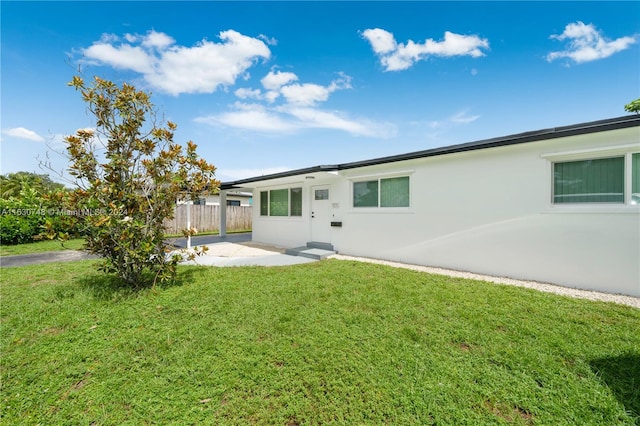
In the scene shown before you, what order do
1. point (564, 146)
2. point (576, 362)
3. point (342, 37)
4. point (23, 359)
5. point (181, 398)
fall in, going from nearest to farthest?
point (181, 398) → point (576, 362) → point (23, 359) → point (564, 146) → point (342, 37)

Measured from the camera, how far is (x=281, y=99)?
477 inches

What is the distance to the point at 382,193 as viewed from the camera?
888 cm

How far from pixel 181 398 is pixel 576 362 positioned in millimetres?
4458

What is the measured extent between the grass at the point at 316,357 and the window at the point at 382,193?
12.5 ft

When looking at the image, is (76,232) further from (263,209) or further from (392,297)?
(263,209)

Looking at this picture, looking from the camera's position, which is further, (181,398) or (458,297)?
(458,297)

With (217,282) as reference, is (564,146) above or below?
above

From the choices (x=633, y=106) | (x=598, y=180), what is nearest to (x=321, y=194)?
(x=598, y=180)

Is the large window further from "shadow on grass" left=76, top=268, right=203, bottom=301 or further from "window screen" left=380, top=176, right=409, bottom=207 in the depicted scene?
"shadow on grass" left=76, top=268, right=203, bottom=301

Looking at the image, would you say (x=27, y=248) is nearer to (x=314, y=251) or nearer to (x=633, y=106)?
(x=314, y=251)

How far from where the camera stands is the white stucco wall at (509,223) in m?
5.26

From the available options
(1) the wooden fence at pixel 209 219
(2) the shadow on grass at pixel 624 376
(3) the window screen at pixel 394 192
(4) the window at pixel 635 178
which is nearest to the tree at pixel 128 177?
(3) the window screen at pixel 394 192

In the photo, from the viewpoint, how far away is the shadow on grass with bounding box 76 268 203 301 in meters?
5.07

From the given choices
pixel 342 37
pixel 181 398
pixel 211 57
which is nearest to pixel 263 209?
pixel 211 57
